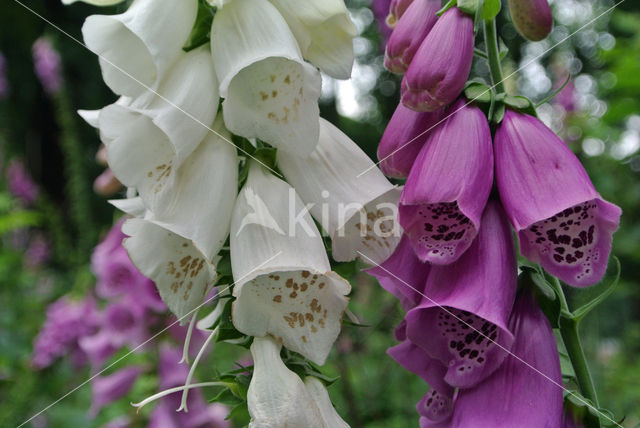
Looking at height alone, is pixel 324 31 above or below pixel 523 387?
above

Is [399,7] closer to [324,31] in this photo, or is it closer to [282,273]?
[324,31]

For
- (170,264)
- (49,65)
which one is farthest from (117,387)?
(49,65)

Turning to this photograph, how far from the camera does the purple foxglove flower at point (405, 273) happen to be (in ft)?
1.77

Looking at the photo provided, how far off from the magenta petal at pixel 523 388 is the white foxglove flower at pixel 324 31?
27 centimetres

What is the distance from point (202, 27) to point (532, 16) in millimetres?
311

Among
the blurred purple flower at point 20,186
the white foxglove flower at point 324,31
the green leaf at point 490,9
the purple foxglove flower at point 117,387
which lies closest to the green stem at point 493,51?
the green leaf at point 490,9

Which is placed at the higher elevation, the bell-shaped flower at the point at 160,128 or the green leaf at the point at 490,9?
the green leaf at the point at 490,9

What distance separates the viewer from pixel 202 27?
1.84 feet

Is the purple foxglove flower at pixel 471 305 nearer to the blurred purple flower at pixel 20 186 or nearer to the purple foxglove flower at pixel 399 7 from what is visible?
the purple foxglove flower at pixel 399 7

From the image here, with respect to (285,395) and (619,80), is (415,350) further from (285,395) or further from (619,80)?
(619,80)

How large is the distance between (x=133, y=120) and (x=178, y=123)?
2.1 inches

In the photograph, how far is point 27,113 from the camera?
20.2 ft

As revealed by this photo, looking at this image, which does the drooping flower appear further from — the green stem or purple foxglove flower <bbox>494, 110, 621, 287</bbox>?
the green stem

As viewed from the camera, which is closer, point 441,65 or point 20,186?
point 441,65
